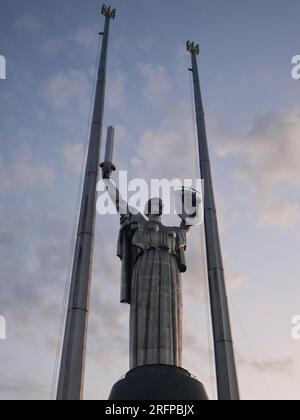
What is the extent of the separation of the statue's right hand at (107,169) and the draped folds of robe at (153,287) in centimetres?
197

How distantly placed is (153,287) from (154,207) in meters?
3.62

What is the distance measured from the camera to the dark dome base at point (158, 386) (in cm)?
1363

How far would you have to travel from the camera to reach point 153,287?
1694cm

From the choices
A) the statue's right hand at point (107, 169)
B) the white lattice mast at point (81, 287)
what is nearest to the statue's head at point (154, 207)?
the statue's right hand at point (107, 169)

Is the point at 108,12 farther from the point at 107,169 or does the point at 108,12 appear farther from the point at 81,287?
the point at 81,287

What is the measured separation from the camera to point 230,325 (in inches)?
644

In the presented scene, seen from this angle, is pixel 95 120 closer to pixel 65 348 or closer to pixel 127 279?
pixel 127 279

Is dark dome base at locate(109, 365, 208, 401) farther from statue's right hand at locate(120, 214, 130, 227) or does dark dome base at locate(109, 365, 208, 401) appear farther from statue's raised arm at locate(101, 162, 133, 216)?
statue's raised arm at locate(101, 162, 133, 216)

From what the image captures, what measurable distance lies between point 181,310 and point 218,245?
301 cm

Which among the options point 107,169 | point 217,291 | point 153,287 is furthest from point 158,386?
point 107,169

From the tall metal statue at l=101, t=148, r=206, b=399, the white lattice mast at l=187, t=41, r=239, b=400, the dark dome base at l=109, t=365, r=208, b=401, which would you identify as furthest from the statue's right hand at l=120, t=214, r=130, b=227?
the dark dome base at l=109, t=365, r=208, b=401

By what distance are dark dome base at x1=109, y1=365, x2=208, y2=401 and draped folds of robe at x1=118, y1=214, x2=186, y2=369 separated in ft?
3.05
